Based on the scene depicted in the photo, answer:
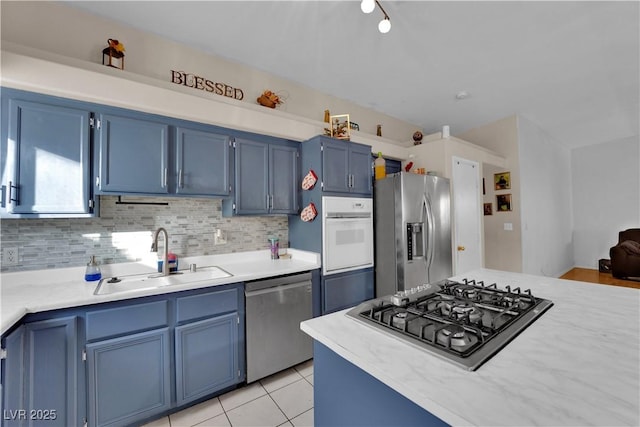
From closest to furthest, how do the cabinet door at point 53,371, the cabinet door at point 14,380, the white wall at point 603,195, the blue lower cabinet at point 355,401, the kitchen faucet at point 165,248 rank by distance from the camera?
the blue lower cabinet at point 355,401, the cabinet door at point 14,380, the cabinet door at point 53,371, the kitchen faucet at point 165,248, the white wall at point 603,195

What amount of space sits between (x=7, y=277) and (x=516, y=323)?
9.35 feet

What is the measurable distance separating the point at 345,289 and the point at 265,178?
4.50ft

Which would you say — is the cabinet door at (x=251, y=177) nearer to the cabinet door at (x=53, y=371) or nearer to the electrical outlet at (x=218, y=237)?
the electrical outlet at (x=218, y=237)

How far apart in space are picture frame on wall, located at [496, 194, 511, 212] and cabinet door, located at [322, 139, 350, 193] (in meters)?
3.07

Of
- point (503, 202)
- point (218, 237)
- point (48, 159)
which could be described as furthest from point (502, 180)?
point (48, 159)

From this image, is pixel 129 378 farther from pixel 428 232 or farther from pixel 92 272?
pixel 428 232

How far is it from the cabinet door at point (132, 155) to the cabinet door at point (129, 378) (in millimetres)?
1039

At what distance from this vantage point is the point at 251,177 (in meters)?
2.44

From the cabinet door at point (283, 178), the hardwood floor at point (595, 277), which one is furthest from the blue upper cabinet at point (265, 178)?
the hardwood floor at point (595, 277)

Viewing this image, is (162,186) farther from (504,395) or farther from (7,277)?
(504,395)

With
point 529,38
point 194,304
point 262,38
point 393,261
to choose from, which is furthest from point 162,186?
point 529,38

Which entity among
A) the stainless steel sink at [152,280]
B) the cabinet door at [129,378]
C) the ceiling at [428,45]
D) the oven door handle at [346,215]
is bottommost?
the cabinet door at [129,378]

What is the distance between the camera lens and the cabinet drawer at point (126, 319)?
5.00 feet

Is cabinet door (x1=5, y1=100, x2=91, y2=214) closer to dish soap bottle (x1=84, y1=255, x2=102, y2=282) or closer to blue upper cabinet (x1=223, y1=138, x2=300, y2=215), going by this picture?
dish soap bottle (x1=84, y1=255, x2=102, y2=282)
